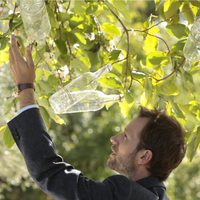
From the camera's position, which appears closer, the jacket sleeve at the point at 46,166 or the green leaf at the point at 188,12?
the jacket sleeve at the point at 46,166

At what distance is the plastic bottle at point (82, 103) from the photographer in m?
2.55

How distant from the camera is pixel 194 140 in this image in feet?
9.08

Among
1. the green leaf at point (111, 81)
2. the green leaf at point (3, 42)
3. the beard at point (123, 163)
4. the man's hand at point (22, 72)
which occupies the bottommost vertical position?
the beard at point (123, 163)

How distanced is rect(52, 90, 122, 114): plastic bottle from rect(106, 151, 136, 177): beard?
222 millimetres

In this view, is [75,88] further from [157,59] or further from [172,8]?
[172,8]

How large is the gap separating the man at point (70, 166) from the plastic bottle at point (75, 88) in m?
0.27

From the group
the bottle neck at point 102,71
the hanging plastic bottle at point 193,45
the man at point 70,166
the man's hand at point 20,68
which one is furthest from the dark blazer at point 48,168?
the hanging plastic bottle at point 193,45

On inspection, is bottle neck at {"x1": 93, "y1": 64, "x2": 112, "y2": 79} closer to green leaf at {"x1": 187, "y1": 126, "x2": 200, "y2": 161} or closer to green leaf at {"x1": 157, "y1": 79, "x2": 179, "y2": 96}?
green leaf at {"x1": 157, "y1": 79, "x2": 179, "y2": 96}

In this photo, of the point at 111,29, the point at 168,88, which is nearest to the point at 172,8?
the point at 168,88

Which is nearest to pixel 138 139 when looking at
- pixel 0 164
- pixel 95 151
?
pixel 0 164

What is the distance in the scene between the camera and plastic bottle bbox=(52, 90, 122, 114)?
2553 millimetres

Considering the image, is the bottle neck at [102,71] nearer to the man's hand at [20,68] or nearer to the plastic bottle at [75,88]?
the plastic bottle at [75,88]

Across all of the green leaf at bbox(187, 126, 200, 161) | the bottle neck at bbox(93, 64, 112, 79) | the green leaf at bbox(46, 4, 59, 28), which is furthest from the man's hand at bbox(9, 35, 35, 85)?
the green leaf at bbox(187, 126, 200, 161)

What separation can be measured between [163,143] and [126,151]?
0.14 metres
